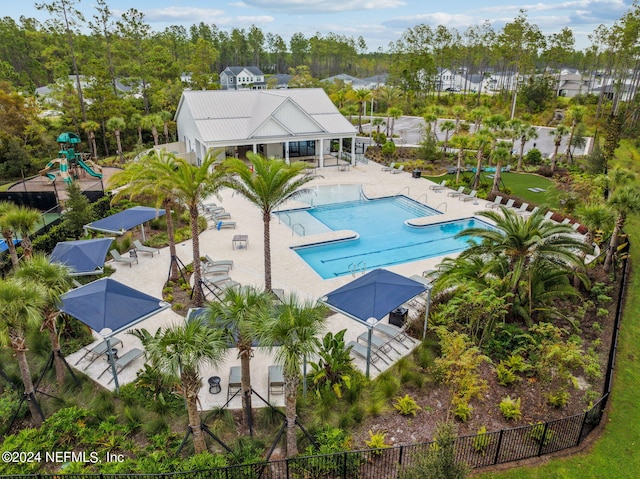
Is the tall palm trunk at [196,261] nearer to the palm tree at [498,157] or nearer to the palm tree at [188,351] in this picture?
the palm tree at [188,351]

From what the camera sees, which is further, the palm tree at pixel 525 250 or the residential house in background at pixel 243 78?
the residential house in background at pixel 243 78

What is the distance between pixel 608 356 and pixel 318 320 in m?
10.5

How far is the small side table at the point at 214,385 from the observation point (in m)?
11.8

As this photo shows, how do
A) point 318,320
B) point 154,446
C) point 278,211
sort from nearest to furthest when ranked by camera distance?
1. point 318,320
2. point 154,446
3. point 278,211

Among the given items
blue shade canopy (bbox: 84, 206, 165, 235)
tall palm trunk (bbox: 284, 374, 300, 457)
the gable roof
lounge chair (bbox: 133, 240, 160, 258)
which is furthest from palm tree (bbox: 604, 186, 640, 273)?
the gable roof

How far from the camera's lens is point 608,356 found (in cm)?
1366

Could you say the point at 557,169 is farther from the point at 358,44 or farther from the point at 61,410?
the point at 358,44

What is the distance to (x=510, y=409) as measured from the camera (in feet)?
37.1

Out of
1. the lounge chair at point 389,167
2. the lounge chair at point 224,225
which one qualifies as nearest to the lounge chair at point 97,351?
the lounge chair at point 224,225

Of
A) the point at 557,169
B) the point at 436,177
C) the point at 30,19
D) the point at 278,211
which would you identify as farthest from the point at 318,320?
the point at 30,19

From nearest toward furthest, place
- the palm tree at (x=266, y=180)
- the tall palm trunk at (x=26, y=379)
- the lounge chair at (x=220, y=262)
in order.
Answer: the tall palm trunk at (x=26, y=379)
the palm tree at (x=266, y=180)
the lounge chair at (x=220, y=262)

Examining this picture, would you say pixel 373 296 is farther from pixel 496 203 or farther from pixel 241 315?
pixel 496 203

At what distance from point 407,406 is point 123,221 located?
50.6ft

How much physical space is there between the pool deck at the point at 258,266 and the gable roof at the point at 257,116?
5.33m
